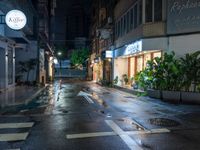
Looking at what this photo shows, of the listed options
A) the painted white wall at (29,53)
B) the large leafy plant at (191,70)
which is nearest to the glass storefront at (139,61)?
the large leafy plant at (191,70)

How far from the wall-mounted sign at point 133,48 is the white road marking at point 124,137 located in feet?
45.1

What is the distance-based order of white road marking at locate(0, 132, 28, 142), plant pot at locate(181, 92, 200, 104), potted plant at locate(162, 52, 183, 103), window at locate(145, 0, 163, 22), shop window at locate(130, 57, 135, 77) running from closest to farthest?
1. white road marking at locate(0, 132, 28, 142)
2. plant pot at locate(181, 92, 200, 104)
3. potted plant at locate(162, 52, 183, 103)
4. window at locate(145, 0, 163, 22)
5. shop window at locate(130, 57, 135, 77)

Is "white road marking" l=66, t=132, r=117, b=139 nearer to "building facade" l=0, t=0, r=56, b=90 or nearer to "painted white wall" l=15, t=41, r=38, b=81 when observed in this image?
"building facade" l=0, t=0, r=56, b=90

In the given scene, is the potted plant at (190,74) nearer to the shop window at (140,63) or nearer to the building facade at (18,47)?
the shop window at (140,63)

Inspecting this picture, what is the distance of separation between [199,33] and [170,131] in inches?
453

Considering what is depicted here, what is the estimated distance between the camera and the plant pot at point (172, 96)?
1832cm

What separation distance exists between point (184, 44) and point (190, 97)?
167 inches

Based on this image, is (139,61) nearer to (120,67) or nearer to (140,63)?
(140,63)

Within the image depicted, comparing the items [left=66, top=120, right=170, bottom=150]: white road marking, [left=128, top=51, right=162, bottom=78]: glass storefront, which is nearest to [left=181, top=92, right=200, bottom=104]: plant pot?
[left=128, top=51, right=162, bottom=78]: glass storefront

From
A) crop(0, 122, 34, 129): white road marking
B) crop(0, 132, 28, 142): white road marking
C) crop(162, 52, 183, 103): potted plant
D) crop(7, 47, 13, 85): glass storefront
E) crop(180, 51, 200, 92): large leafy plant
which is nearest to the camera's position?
crop(0, 132, 28, 142): white road marking

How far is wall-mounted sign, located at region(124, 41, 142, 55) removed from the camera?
79.4ft

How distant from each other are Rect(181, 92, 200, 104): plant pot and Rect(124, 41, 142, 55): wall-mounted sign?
671 centimetres

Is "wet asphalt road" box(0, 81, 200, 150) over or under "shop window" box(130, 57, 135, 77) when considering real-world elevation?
under

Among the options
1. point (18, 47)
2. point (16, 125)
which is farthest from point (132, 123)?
point (18, 47)
